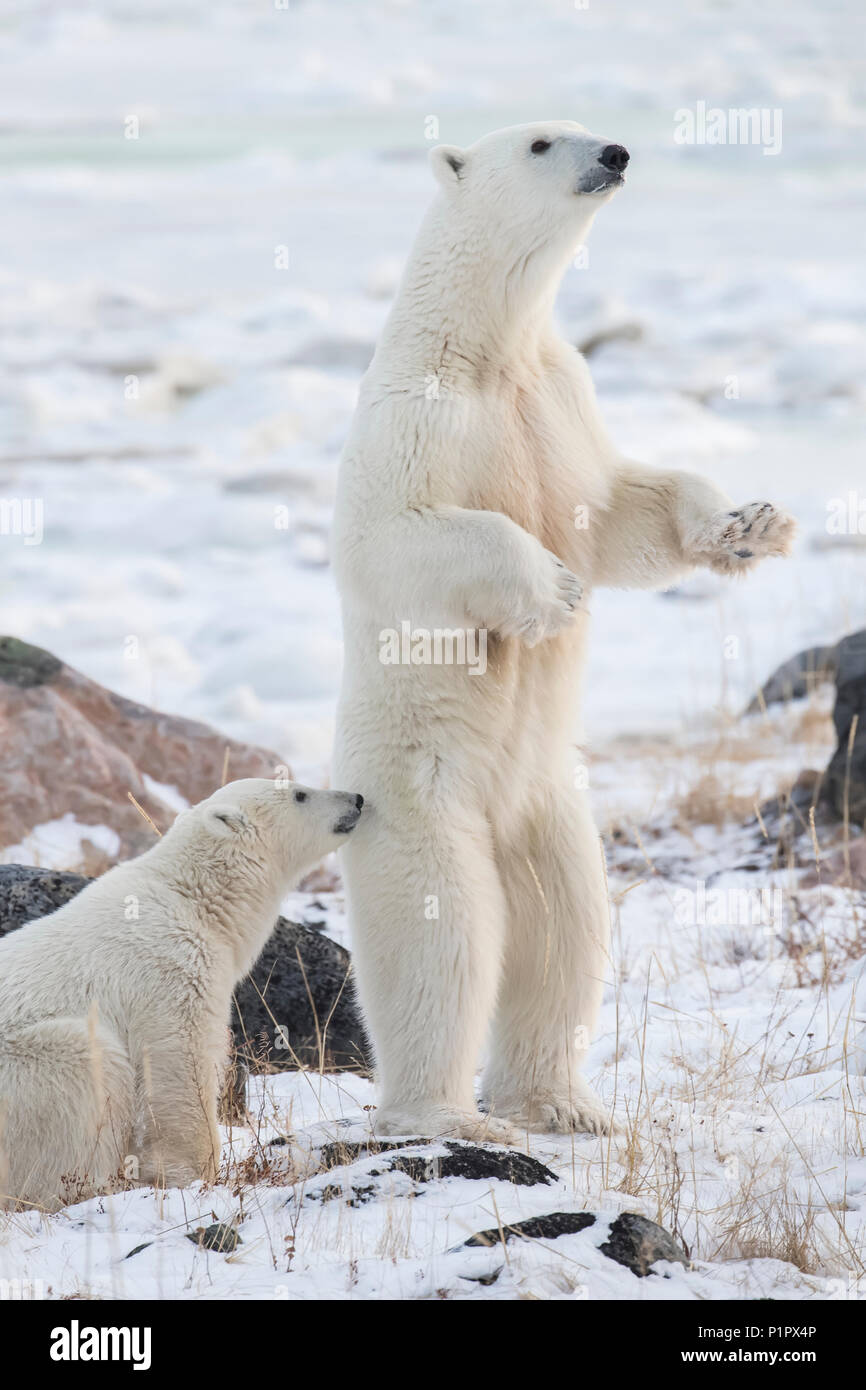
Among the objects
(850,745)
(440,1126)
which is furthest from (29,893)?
(850,745)

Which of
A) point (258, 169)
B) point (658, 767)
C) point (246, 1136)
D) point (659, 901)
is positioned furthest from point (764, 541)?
point (258, 169)

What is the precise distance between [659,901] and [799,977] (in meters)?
1.34

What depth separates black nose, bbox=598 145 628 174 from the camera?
4.01 m

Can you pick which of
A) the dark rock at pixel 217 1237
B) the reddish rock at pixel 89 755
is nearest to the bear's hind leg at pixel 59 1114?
the dark rock at pixel 217 1237

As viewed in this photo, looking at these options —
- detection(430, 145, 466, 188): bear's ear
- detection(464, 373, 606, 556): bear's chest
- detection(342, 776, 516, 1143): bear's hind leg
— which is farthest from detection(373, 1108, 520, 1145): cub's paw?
detection(430, 145, 466, 188): bear's ear

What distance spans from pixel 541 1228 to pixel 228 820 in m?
1.49

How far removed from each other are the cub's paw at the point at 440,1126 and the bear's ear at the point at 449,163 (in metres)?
2.52

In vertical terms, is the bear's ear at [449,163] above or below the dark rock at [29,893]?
above

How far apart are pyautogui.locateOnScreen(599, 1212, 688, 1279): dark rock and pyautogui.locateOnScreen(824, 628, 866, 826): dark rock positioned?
4.20 meters

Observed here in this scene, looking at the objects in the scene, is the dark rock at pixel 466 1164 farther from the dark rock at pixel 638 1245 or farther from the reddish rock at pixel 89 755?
the reddish rock at pixel 89 755

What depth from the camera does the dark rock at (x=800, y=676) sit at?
931 centimetres

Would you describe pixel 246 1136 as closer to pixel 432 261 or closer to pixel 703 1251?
pixel 703 1251

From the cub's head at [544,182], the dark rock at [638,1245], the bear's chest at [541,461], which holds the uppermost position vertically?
the cub's head at [544,182]

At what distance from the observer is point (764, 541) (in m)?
4.15
